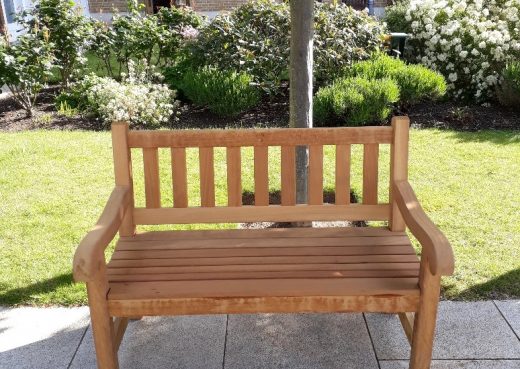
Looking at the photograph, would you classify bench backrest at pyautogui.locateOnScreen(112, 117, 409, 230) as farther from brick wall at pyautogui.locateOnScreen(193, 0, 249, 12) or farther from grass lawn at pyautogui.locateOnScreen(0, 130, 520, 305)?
brick wall at pyautogui.locateOnScreen(193, 0, 249, 12)

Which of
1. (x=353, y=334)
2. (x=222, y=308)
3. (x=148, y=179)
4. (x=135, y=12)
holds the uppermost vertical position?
(x=135, y=12)

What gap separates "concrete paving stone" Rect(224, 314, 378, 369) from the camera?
9.50ft

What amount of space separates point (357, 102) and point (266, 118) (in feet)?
4.60

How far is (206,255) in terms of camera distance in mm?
2877

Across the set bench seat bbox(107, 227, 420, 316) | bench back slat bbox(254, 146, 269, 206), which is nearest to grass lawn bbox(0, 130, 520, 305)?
bench seat bbox(107, 227, 420, 316)

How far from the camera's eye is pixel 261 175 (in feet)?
10.4

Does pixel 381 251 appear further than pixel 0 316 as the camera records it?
No

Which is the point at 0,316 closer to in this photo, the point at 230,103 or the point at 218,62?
the point at 230,103

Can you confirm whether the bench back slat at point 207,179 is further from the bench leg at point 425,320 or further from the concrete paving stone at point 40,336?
the bench leg at point 425,320

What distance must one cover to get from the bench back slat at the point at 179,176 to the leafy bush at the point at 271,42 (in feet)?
16.0

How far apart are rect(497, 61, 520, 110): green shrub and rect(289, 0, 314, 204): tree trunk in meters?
4.57

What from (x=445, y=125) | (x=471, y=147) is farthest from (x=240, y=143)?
(x=445, y=125)

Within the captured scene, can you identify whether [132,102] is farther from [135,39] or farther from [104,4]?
[104,4]

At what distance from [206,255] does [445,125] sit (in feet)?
17.5
